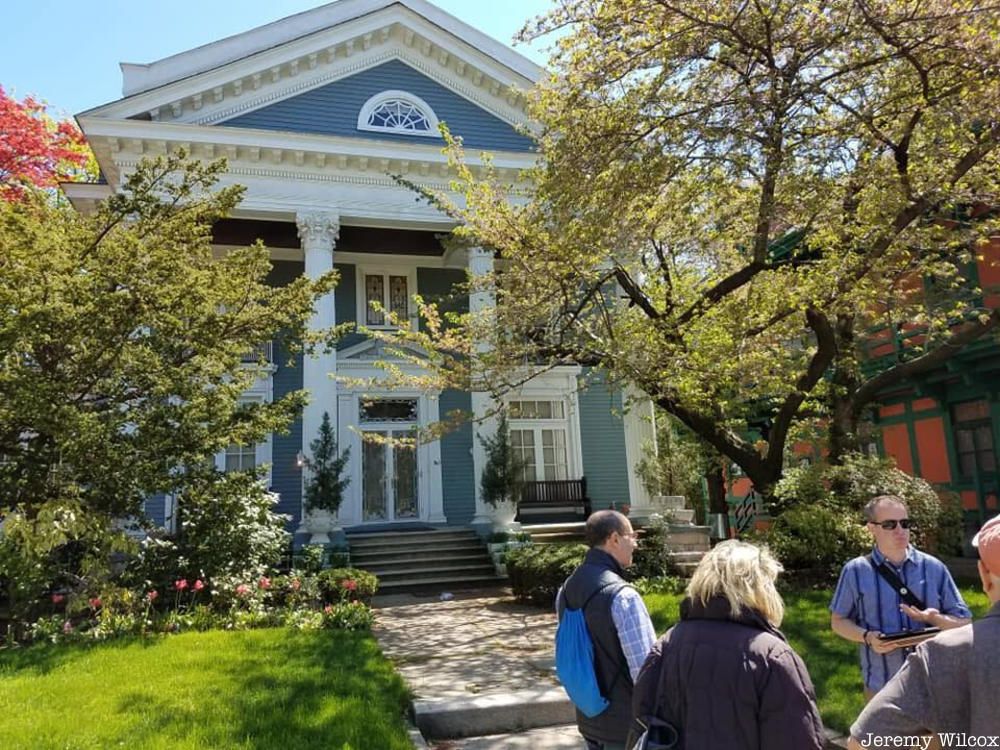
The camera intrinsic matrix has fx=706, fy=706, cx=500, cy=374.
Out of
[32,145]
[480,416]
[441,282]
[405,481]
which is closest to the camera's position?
[480,416]

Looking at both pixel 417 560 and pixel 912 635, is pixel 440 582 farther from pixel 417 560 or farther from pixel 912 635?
pixel 912 635

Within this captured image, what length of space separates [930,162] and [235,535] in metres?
9.81

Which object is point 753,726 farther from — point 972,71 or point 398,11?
point 398,11

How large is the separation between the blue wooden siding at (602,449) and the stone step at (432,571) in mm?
4764

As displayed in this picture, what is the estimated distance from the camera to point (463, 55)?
1595 cm

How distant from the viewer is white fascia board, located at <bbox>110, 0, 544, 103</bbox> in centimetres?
1428

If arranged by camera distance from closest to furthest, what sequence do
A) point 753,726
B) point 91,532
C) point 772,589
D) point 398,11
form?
point 753,726 < point 772,589 < point 91,532 < point 398,11

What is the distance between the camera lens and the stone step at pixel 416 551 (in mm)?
13188

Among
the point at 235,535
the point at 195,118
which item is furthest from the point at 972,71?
the point at 195,118

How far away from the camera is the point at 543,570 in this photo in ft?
33.8

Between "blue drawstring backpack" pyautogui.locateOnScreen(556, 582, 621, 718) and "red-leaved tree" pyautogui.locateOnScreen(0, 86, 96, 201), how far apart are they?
858 inches

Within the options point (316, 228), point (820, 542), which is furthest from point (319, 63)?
point (820, 542)

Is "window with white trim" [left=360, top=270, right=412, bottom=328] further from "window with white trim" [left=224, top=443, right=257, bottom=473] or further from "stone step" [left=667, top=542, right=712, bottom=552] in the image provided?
"stone step" [left=667, top=542, right=712, bottom=552]

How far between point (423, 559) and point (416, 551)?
0.27 metres
